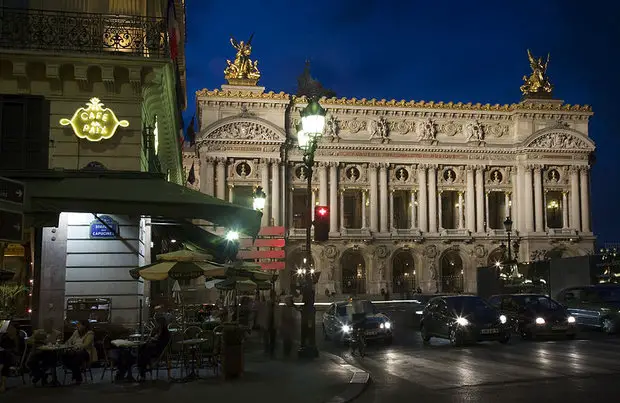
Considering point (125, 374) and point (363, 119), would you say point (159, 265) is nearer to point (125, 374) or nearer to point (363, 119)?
point (125, 374)

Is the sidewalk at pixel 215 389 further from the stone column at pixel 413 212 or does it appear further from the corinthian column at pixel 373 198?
the stone column at pixel 413 212

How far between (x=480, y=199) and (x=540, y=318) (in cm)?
5482

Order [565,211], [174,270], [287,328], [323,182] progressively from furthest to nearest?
[565,211]
[323,182]
[287,328]
[174,270]

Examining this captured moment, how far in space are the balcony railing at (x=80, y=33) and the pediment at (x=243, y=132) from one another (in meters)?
54.5

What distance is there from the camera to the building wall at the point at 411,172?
7275 cm

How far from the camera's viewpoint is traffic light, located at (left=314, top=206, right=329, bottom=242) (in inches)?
727

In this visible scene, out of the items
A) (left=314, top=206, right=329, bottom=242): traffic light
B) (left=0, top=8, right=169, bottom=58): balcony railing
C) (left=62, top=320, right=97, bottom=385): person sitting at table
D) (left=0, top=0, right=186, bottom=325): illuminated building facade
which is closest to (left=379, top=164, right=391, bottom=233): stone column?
(left=314, top=206, right=329, bottom=242): traffic light

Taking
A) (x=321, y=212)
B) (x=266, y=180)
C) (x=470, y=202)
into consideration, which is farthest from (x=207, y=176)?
(x=321, y=212)

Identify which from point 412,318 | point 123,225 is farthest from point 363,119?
point 123,225

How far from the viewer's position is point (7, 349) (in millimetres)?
13781

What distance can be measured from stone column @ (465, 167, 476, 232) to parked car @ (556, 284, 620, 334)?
47.7m

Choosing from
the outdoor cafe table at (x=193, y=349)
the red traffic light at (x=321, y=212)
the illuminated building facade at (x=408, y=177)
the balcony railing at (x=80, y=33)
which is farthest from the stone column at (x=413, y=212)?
the outdoor cafe table at (x=193, y=349)

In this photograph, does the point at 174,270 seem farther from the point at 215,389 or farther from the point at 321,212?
the point at 321,212

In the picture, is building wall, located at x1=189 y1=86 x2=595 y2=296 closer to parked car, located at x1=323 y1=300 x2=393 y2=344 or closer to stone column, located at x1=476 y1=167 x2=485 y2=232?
stone column, located at x1=476 y1=167 x2=485 y2=232
